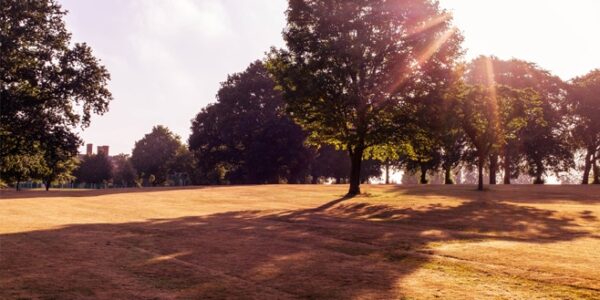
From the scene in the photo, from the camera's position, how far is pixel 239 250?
498 inches

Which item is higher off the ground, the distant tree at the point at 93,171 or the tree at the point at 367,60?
the tree at the point at 367,60

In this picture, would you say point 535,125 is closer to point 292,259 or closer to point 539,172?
point 539,172

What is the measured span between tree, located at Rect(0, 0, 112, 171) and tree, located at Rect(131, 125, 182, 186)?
202 feet

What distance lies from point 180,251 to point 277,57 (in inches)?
989

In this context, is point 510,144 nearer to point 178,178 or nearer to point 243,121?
point 243,121

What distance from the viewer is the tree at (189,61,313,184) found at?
70.6 meters

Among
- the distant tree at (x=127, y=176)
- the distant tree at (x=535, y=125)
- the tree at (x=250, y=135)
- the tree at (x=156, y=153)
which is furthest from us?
the distant tree at (x=127, y=176)

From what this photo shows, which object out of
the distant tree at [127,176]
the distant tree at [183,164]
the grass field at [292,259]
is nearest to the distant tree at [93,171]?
the distant tree at [127,176]

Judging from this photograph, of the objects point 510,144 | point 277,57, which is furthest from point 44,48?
point 510,144

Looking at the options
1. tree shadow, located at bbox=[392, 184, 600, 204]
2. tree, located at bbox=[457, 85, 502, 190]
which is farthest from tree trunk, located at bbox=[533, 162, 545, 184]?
tree, located at bbox=[457, 85, 502, 190]

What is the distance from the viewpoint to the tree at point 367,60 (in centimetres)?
3262

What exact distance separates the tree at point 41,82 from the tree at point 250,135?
31343mm

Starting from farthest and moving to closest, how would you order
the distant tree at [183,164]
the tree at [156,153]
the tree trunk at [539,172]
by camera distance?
the tree at [156,153]
the distant tree at [183,164]
the tree trunk at [539,172]

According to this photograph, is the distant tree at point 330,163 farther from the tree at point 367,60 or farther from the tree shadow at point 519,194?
the tree at point 367,60
